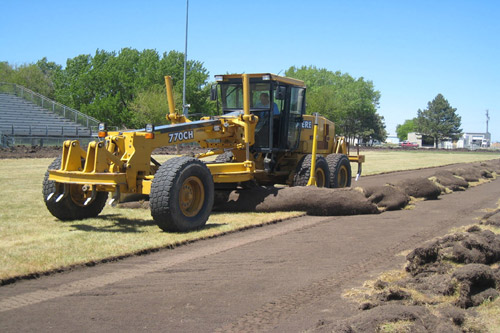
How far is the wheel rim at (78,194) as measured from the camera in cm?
964

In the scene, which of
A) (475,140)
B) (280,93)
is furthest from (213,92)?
(475,140)

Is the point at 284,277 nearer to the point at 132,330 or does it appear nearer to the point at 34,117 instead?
the point at 132,330

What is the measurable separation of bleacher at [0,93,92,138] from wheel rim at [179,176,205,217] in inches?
1197

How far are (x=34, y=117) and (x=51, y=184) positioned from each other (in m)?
35.8

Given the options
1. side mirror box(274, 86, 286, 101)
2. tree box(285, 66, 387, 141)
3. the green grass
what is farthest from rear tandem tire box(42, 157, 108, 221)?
tree box(285, 66, 387, 141)

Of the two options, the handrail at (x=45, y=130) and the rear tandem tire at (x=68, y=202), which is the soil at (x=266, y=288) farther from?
the handrail at (x=45, y=130)

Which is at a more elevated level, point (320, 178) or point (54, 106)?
point (54, 106)

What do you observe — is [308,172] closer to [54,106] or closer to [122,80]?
[54,106]

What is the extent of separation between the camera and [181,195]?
913 centimetres

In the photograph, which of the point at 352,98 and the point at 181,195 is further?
the point at 352,98

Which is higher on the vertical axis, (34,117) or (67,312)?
(34,117)

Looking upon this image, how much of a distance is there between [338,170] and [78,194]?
6.80m

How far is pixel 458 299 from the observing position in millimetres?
5297

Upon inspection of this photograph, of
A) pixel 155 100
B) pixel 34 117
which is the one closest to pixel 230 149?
pixel 34 117
